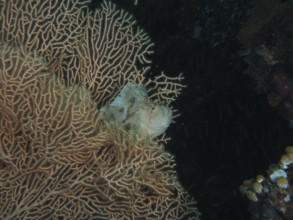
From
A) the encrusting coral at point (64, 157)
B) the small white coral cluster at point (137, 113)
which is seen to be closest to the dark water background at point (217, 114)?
the encrusting coral at point (64, 157)

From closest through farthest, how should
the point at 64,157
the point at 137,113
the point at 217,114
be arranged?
the point at 64,157
the point at 137,113
the point at 217,114

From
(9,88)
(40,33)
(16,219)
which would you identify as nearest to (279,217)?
(16,219)

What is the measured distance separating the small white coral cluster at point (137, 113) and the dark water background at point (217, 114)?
1591 mm

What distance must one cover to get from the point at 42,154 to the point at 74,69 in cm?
123

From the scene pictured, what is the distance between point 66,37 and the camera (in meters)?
3.98

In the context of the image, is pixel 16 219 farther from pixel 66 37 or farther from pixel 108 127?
pixel 66 37

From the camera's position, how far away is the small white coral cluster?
3451mm

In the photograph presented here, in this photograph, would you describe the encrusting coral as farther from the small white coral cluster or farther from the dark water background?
the dark water background

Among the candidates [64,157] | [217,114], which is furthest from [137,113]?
[217,114]

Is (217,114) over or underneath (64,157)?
over

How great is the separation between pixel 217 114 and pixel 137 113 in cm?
185

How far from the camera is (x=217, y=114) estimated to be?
4.90m

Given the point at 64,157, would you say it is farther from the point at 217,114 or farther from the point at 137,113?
the point at 217,114

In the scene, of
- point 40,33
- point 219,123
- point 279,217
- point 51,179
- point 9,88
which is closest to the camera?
point 279,217
